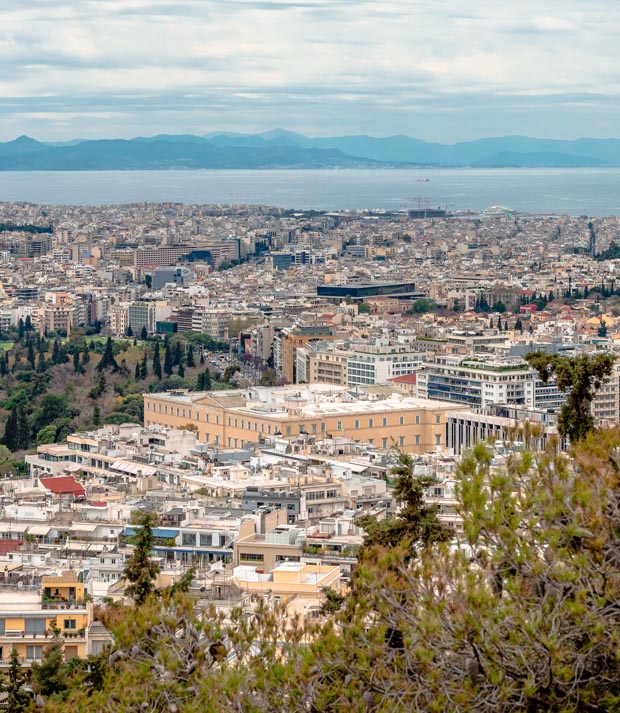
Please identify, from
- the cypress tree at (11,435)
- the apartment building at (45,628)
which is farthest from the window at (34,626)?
the cypress tree at (11,435)

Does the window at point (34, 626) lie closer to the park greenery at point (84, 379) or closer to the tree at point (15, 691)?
the tree at point (15, 691)

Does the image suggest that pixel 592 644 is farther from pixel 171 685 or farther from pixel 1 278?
pixel 1 278

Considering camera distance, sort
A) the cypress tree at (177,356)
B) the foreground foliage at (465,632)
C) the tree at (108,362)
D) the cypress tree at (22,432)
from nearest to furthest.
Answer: the foreground foliage at (465,632) < the cypress tree at (22,432) < the tree at (108,362) < the cypress tree at (177,356)

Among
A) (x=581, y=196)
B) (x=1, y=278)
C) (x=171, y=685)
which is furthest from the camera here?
(x=581, y=196)

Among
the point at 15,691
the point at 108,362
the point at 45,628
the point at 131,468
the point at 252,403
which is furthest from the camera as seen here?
the point at 108,362

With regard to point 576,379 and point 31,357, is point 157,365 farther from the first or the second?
point 576,379

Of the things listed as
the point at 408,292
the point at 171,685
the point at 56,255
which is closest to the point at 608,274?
the point at 408,292

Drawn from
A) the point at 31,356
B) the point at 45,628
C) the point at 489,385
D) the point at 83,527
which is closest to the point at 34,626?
the point at 45,628
